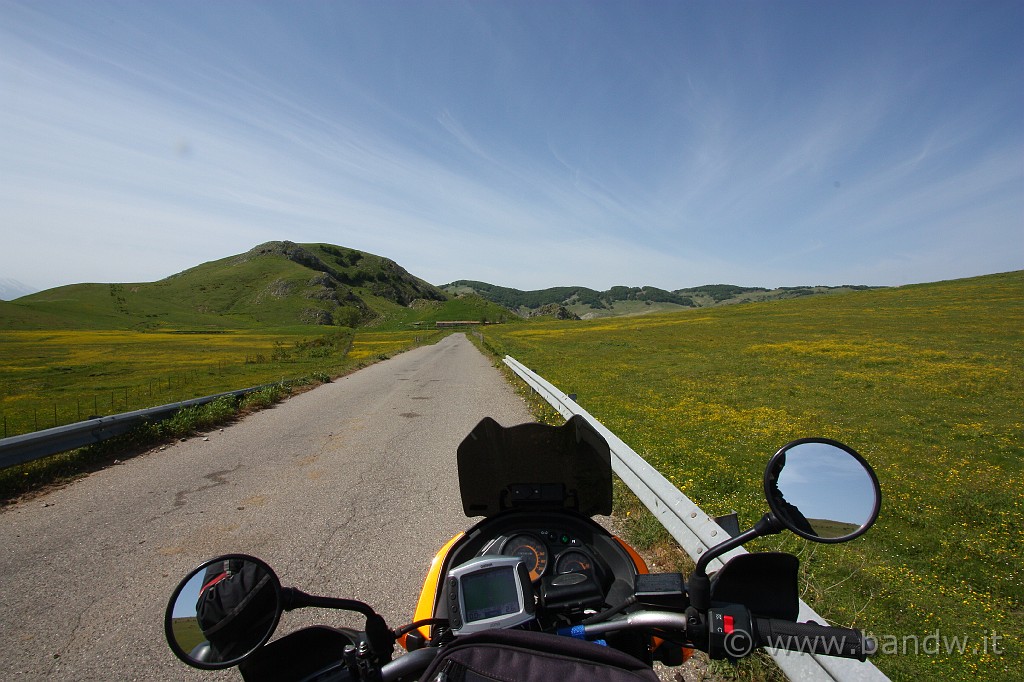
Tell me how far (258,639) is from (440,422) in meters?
8.62

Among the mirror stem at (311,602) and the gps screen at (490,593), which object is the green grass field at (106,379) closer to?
the mirror stem at (311,602)

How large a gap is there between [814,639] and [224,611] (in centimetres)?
170

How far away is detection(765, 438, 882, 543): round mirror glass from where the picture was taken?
1.67 m

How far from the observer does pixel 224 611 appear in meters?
1.43

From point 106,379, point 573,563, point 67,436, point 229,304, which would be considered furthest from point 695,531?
point 229,304

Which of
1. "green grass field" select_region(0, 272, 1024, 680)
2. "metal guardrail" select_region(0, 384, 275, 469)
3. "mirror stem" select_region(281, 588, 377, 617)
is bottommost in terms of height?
"green grass field" select_region(0, 272, 1024, 680)

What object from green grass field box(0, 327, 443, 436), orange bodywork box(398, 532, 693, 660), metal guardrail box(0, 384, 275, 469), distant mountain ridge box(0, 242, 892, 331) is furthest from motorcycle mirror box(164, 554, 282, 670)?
distant mountain ridge box(0, 242, 892, 331)

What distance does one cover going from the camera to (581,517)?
2365mm

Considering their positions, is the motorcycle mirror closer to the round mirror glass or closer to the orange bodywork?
the orange bodywork

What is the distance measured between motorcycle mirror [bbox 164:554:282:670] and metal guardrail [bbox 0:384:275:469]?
276 inches

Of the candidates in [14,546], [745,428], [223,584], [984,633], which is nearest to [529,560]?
[223,584]

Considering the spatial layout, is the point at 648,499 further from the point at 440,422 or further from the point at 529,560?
the point at 440,422

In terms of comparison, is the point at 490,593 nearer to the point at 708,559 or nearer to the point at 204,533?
the point at 708,559

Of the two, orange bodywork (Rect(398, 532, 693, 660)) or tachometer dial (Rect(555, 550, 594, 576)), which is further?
tachometer dial (Rect(555, 550, 594, 576))
